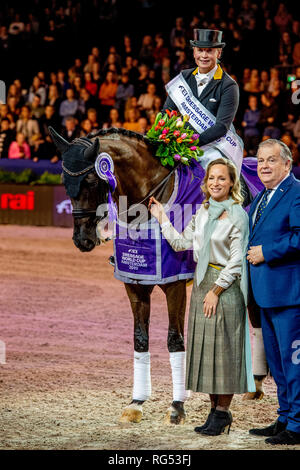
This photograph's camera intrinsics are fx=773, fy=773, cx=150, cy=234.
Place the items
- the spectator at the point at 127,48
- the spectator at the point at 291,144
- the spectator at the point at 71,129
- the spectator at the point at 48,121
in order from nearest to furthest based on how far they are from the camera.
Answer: the spectator at the point at 291,144, the spectator at the point at 71,129, the spectator at the point at 48,121, the spectator at the point at 127,48

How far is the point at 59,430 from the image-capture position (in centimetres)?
534

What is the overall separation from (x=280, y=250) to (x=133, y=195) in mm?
1305

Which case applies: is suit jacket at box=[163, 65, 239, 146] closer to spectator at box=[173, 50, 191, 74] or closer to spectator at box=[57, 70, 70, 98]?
spectator at box=[173, 50, 191, 74]

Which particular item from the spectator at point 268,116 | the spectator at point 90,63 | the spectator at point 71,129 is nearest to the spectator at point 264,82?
the spectator at point 268,116

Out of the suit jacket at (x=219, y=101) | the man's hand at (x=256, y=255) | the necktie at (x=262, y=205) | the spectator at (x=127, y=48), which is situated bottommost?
the man's hand at (x=256, y=255)

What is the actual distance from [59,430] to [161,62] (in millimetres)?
13573

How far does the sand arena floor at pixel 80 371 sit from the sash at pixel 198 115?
2044 millimetres

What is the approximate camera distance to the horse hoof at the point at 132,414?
562cm

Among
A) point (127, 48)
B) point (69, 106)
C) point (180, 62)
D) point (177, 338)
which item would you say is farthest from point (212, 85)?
point (127, 48)

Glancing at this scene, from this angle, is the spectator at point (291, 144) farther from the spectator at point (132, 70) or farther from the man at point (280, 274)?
the man at point (280, 274)

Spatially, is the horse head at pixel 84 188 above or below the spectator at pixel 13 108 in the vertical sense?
below

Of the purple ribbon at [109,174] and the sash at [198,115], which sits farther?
the sash at [198,115]

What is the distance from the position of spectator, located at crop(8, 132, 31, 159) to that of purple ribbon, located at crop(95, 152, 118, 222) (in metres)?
12.0
